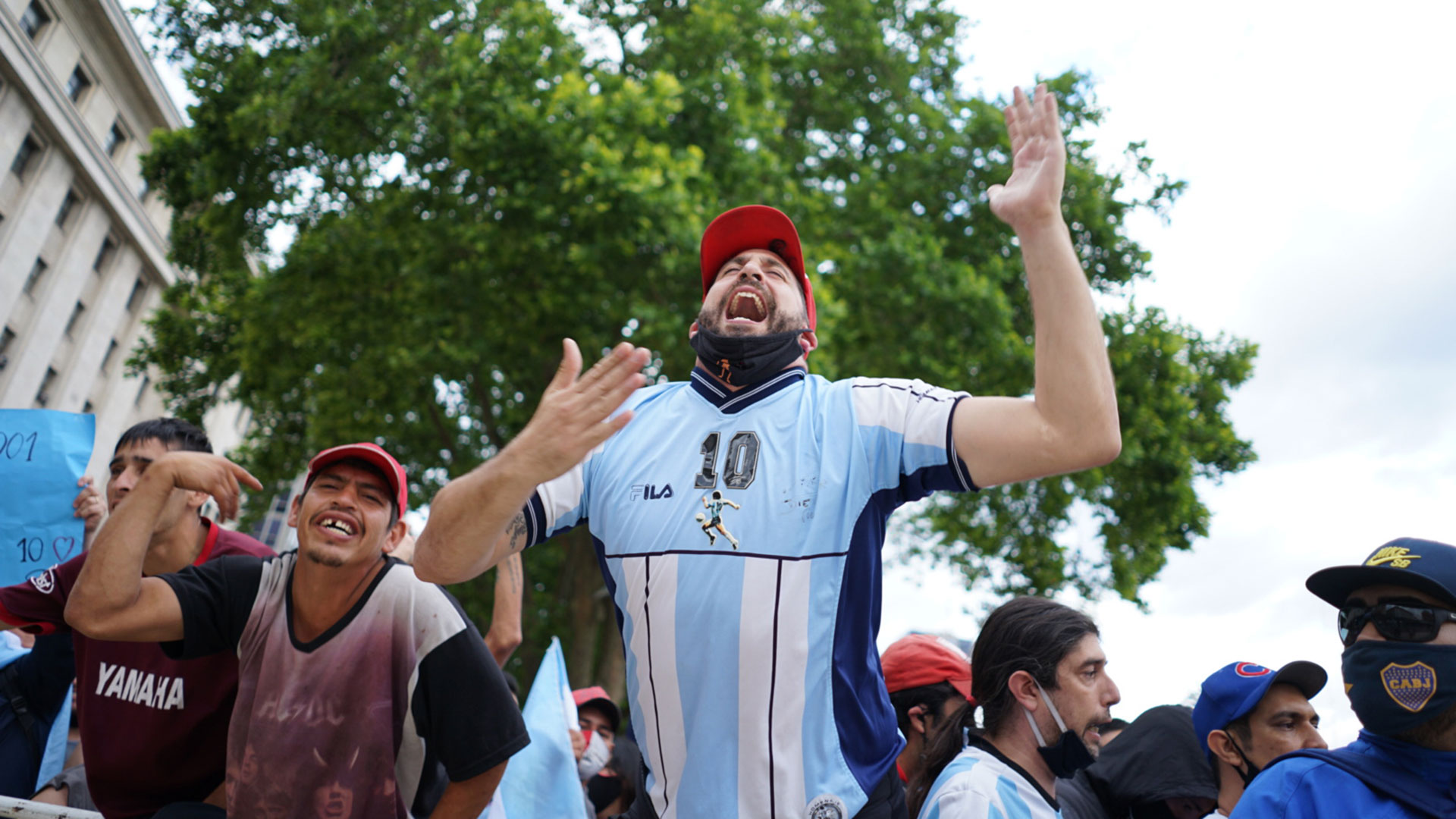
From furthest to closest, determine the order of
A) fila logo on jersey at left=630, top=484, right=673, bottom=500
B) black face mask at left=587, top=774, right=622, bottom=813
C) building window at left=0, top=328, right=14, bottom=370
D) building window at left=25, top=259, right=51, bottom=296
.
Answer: building window at left=25, top=259, right=51, bottom=296 < building window at left=0, top=328, right=14, bottom=370 < black face mask at left=587, top=774, right=622, bottom=813 < fila logo on jersey at left=630, top=484, right=673, bottom=500

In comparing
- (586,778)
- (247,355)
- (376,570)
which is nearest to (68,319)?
(247,355)

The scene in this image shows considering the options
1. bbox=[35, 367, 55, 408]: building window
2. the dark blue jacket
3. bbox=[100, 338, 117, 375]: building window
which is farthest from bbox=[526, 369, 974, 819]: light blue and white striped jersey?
bbox=[100, 338, 117, 375]: building window

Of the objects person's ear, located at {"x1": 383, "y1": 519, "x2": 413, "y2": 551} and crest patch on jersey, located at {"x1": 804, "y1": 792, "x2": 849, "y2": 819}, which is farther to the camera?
person's ear, located at {"x1": 383, "y1": 519, "x2": 413, "y2": 551}

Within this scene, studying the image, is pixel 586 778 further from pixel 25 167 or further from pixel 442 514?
pixel 25 167

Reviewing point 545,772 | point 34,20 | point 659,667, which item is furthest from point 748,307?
point 34,20

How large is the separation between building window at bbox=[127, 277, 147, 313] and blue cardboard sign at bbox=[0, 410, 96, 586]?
3782 centimetres

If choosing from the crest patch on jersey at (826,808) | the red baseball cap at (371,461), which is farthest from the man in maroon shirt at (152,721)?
the crest patch on jersey at (826,808)

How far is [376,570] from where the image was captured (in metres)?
3.46

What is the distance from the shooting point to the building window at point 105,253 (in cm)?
3481

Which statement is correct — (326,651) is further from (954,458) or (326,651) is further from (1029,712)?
(1029,712)

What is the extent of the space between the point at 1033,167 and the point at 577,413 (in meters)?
→ 1.13

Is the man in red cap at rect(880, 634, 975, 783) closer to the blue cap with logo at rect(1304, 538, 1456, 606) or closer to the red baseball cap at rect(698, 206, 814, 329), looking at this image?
the blue cap with logo at rect(1304, 538, 1456, 606)

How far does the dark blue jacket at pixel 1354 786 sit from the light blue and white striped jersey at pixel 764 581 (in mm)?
1004

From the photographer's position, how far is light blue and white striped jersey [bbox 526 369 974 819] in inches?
83.2
